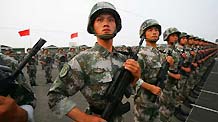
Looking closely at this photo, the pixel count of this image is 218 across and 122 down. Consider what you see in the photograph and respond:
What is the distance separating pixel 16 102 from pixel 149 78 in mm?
2174

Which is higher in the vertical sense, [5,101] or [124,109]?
[5,101]

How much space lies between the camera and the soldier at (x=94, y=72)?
202cm

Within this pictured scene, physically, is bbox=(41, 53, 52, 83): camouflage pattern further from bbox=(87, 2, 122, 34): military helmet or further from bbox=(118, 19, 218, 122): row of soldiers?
bbox=(87, 2, 122, 34): military helmet

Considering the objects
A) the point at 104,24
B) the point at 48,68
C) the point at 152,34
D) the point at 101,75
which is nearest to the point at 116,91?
the point at 101,75

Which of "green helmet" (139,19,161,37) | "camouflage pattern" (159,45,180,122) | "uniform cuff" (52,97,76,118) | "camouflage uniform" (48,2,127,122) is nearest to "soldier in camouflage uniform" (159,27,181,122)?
"camouflage pattern" (159,45,180,122)

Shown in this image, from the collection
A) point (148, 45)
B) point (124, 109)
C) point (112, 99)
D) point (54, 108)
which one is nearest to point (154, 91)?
point (148, 45)

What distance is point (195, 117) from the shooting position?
17.0 ft

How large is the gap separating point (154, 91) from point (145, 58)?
60 cm

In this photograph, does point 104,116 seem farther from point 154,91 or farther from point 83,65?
point 154,91

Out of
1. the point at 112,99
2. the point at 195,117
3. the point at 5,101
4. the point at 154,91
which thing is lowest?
the point at 195,117

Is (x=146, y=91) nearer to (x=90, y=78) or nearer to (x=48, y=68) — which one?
(x=90, y=78)

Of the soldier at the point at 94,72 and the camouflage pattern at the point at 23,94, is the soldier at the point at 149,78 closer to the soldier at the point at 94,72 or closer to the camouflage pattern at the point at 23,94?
the soldier at the point at 94,72

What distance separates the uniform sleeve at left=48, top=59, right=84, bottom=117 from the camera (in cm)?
201

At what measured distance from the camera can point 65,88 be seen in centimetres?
210
